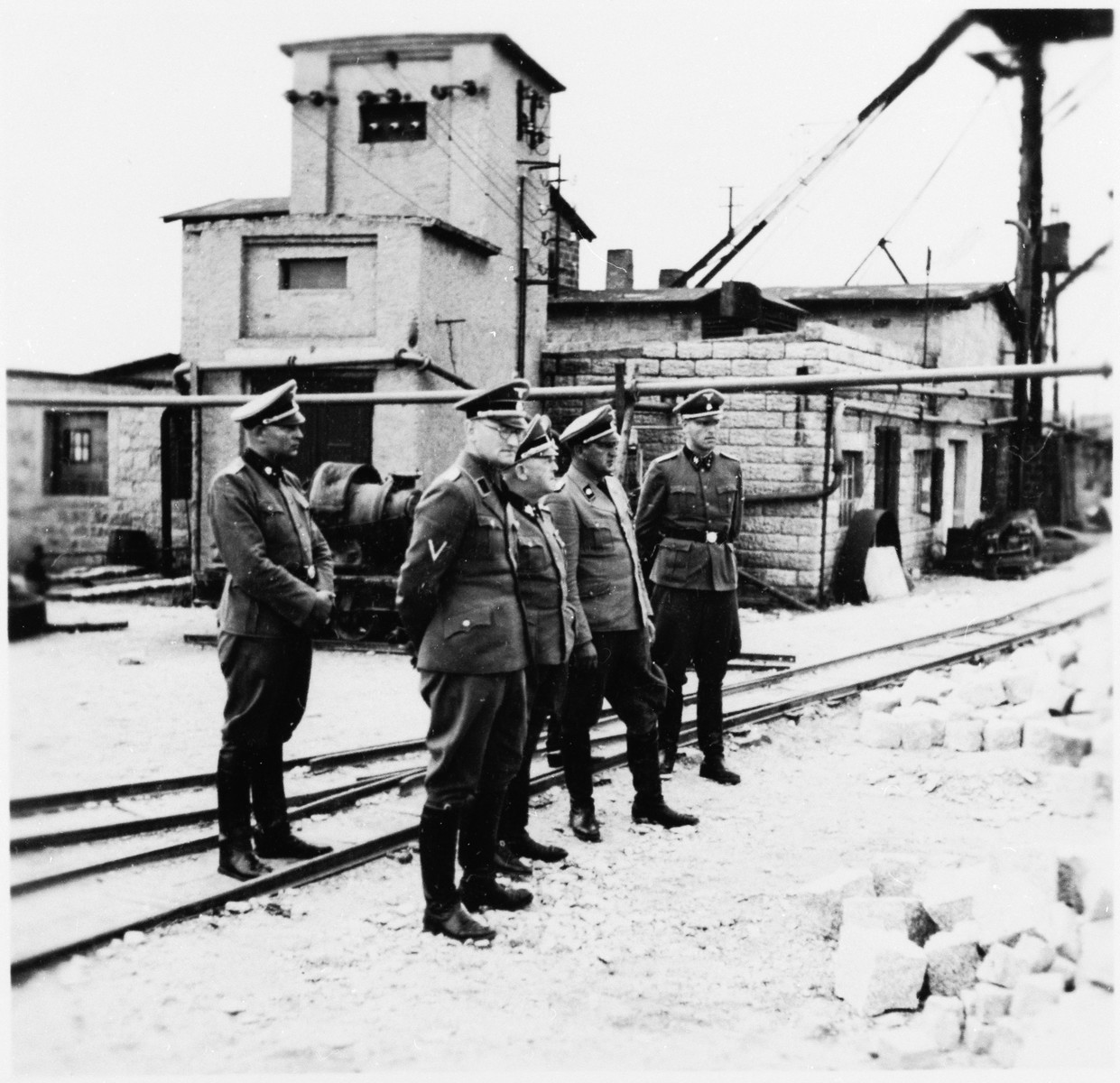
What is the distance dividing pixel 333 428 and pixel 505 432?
36.8ft

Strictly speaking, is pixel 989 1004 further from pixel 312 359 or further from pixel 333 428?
pixel 312 359

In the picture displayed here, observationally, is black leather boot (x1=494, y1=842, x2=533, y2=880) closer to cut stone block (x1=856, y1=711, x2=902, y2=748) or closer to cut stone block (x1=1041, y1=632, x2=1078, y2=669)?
cut stone block (x1=856, y1=711, x2=902, y2=748)

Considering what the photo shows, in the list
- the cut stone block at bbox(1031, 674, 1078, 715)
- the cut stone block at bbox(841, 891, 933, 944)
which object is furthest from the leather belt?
the cut stone block at bbox(841, 891, 933, 944)

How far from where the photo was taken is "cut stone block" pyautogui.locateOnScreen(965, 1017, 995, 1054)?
3531 millimetres

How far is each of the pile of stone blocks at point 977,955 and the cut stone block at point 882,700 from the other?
12.4 feet

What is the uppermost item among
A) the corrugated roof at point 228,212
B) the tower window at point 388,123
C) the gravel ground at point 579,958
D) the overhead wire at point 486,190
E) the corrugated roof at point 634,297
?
the tower window at point 388,123

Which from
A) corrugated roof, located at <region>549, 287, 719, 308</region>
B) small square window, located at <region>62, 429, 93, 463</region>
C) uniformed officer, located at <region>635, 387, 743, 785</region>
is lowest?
uniformed officer, located at <region>635, 387, 743, 785</region>

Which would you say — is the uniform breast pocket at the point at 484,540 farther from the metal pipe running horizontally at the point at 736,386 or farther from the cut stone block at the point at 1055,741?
the cut stone block at the point at 1055,741

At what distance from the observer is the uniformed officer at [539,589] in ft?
15.7

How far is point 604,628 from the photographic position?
566 centimetres

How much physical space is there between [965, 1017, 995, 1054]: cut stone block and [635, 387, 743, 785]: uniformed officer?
10.2ft

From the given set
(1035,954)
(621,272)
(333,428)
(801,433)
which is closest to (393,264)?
(333,428)

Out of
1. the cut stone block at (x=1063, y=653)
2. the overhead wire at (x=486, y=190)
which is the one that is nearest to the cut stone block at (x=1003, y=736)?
the cut stone block at (x=1063, y=653)

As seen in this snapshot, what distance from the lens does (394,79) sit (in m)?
20.1
